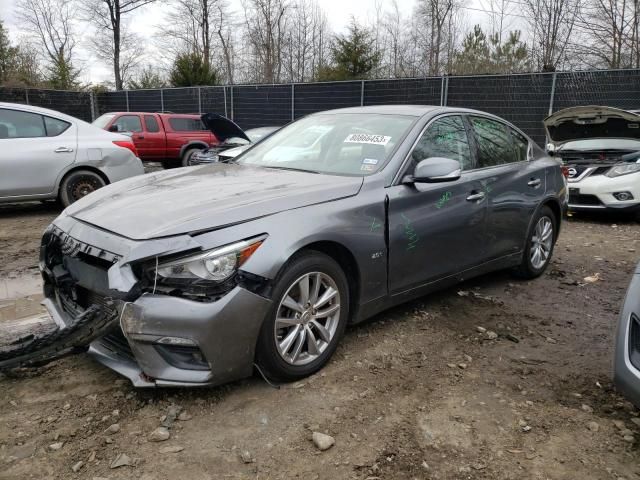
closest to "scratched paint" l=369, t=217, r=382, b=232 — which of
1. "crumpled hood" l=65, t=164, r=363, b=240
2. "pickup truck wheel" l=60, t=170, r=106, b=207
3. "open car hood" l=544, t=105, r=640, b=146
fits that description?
"crumpled hood" l=65, t=164, r=363, b=240

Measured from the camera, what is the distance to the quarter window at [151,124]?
45.9ft

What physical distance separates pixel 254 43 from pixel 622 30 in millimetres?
20400

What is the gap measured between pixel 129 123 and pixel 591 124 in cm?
1067

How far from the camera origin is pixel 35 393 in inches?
113

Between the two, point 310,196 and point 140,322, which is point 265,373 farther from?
point 310,196

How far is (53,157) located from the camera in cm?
719

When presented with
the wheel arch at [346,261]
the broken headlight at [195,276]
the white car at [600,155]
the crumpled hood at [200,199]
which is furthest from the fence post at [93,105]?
the broken headlight at [195,276]

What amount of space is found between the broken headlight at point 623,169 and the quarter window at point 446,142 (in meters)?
4.77

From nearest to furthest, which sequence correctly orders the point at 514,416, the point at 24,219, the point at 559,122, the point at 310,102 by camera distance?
the point at 514,416 → the point at 24,219 → the point at 559,122 → the point at 310,102

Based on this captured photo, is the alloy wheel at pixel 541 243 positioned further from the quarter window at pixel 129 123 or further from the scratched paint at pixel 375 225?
the quarter window at pixel 129 123

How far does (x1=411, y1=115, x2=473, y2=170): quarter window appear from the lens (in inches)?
149

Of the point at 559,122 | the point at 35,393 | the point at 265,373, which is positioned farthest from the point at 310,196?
the point at 559,122

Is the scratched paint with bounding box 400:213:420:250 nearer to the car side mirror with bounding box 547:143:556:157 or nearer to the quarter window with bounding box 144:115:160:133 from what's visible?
the car side mirror with bounding box 547:143:556:157

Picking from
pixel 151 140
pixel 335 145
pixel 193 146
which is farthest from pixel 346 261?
pixel 193 146
